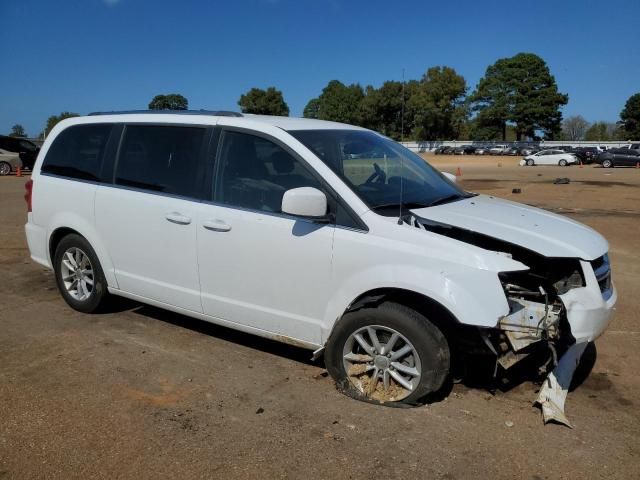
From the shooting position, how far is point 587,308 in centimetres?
337

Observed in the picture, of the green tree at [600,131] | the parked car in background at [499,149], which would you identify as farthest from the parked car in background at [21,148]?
the green tree at [600,131]

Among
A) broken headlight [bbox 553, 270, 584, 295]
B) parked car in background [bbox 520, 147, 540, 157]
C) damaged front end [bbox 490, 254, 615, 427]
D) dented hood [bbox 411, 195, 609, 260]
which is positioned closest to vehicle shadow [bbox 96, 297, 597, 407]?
damaged front end [bbox 490, 254, 615, 427]

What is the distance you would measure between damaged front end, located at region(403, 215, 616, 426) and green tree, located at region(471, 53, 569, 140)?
86.1 metres

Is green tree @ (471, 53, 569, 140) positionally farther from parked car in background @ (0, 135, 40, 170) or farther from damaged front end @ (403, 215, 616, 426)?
damaged front end @ (403, 215, 616, 426)

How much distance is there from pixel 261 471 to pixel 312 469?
27cm

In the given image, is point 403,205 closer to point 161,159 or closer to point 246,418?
point 246,418

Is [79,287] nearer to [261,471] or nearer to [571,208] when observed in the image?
[261,471]

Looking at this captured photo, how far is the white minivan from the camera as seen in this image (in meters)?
3.37

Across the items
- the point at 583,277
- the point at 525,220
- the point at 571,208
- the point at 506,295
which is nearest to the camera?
the point at 506,295

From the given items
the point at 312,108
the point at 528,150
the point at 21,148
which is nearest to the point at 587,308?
the point at 21,148

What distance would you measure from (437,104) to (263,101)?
31.0 meters

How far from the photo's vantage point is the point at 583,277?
3.51 metres

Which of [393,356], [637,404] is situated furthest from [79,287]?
[637,404]

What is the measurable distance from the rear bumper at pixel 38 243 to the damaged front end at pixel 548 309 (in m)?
3.74
